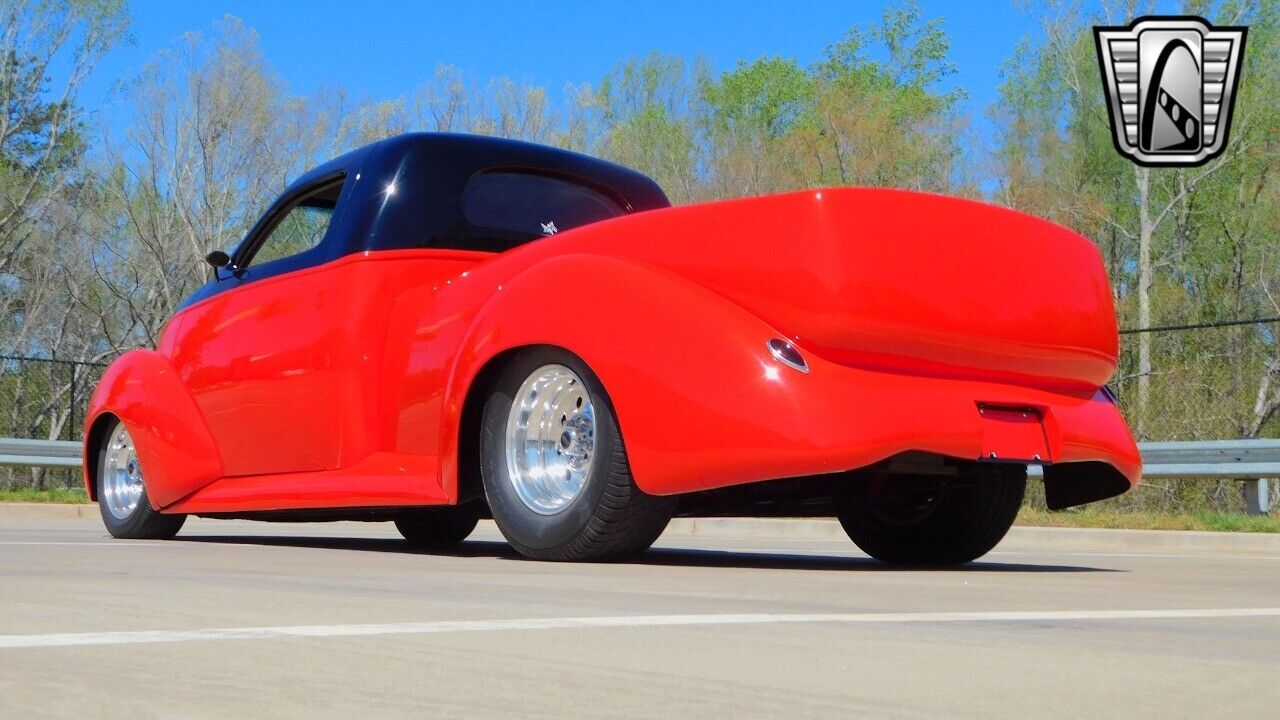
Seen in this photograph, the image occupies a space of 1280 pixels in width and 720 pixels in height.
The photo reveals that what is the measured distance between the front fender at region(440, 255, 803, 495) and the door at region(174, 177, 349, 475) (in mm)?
1563

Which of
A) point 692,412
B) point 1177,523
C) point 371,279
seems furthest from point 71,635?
point 1177,523

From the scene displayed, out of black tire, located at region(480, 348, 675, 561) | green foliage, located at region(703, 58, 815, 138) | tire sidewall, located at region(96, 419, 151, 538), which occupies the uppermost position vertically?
green foliage, located at region(703, 58, 815, 138)

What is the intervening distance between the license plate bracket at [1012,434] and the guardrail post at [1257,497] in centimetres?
688

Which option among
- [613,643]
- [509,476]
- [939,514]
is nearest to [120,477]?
[509,476]

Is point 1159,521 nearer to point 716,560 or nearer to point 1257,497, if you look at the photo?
point 1257,497

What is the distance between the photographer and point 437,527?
8453mm

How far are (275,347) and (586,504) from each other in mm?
2347

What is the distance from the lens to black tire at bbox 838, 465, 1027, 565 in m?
6.46

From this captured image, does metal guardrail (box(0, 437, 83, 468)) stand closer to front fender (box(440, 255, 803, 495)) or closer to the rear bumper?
front fender (box(440, 255, 803, 495))

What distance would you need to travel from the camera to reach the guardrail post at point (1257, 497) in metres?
11.7

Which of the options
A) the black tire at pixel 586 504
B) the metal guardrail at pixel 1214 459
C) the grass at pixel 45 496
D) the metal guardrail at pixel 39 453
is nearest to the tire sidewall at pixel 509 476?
the black tire at pixel 586 504

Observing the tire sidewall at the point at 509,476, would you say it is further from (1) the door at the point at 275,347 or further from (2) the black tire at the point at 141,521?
(2) the black tire at the point at 141,521

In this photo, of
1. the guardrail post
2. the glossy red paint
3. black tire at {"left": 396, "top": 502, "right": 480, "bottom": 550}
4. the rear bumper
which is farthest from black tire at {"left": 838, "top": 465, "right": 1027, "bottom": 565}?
the guardrail post

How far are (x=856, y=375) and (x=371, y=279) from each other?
2453 millimetres
